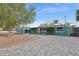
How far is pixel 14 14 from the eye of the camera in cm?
2091

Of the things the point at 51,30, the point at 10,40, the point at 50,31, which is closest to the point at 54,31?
the point at 51,30

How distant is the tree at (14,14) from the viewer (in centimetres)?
1865

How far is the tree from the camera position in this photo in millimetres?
18650

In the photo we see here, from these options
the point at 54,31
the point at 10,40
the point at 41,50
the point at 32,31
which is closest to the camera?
the point at 41,50

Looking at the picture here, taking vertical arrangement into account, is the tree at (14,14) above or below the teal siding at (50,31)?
above

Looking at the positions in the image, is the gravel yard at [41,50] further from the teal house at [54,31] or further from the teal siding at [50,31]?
the teal siding at [50,31]

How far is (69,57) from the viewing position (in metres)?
10.3

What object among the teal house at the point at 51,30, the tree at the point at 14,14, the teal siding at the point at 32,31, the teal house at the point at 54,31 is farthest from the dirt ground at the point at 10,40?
the teal siding at the point at 32,31

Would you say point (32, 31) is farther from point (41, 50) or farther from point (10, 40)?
point (41, 50)

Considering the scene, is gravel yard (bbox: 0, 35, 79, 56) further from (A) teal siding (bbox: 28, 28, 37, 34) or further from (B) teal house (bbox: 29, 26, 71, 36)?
(A) teal siding (bbox: 28, 28, 37, 34)

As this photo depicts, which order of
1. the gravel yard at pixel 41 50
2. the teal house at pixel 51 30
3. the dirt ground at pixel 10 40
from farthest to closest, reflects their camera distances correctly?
the teal house at pixel 51 30 → the dirt ground at pixel 10 40 → the gravel yard at pixel 41 50

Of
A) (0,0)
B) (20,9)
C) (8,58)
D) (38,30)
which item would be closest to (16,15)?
(20,9)

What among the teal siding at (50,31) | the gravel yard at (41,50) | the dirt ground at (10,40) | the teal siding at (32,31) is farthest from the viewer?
the teal siding at (32,31)

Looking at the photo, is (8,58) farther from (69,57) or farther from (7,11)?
(7,11)
